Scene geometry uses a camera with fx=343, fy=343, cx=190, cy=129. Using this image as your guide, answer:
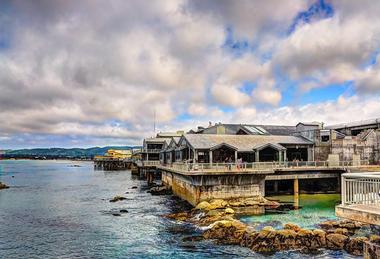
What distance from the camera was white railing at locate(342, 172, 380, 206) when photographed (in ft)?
40.5

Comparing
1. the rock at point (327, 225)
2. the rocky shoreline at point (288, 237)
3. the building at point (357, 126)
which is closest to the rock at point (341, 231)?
the rocky shoreline at point (288, 237)

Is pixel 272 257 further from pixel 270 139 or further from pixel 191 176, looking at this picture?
pixel 270 139

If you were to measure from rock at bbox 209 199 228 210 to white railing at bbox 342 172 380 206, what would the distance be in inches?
838

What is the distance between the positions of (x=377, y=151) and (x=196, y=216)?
28.3 meters

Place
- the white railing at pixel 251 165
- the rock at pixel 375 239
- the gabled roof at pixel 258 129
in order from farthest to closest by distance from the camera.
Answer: the gabled roof at pixel 258 129 < the white railing at pixel 251 165 < the rock at pixel 375 239

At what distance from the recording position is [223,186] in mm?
35531

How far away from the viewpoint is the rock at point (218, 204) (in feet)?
109

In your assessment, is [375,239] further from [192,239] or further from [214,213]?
[214,213]

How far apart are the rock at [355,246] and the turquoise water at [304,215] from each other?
17.2ft

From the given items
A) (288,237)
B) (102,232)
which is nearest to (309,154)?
(288,237)

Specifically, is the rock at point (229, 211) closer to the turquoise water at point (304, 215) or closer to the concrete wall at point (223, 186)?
the turquoise water at point (304, 215)

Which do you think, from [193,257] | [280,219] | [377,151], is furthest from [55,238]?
[377,151]

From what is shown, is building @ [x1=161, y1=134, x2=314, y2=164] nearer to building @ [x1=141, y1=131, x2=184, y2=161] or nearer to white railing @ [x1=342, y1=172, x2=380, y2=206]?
white railing @ [x1=342, y1=172, x2=380, y2=206]

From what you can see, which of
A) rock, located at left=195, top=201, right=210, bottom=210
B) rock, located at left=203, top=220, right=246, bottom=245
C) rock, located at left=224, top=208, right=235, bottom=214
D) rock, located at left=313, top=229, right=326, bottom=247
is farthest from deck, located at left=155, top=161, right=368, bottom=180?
rock, located at left=313, top=229, right=326, bottom=247
